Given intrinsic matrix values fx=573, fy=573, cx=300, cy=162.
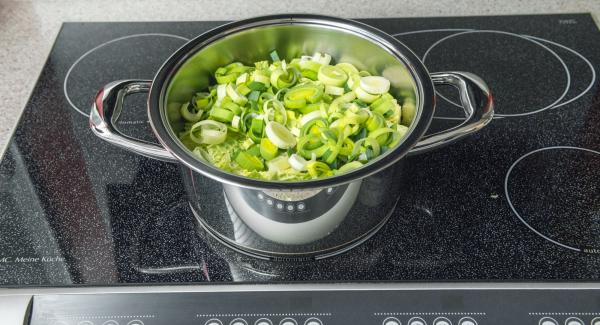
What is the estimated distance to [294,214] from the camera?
0.65 meters

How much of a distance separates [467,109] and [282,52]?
0.30 metres

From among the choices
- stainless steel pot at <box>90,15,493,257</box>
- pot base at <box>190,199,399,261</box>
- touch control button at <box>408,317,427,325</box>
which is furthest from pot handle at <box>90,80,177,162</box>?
touch control button at <box>408,317,427,325</box>

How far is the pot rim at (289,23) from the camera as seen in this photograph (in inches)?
23.5

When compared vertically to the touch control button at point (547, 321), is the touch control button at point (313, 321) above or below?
below

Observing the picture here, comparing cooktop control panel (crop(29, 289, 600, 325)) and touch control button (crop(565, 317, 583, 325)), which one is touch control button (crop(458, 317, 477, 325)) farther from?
touch control button (crop(565, 317, 583, 325))

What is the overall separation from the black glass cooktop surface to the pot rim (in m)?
0.16

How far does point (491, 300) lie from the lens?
66 centimetres

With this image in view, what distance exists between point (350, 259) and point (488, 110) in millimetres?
258

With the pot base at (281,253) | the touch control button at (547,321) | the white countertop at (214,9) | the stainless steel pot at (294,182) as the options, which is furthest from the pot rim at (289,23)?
the white countertop at (214,9)

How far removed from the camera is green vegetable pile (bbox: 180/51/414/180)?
722mm

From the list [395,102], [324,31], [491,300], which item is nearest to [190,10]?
[324,31]

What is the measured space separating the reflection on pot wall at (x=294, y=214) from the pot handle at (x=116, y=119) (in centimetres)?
5

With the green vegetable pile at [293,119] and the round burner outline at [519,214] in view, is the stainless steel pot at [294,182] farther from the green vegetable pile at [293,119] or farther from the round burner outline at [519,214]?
the round burner outline at [519,214]

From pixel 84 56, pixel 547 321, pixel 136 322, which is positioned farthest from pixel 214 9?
pixel 547 321
